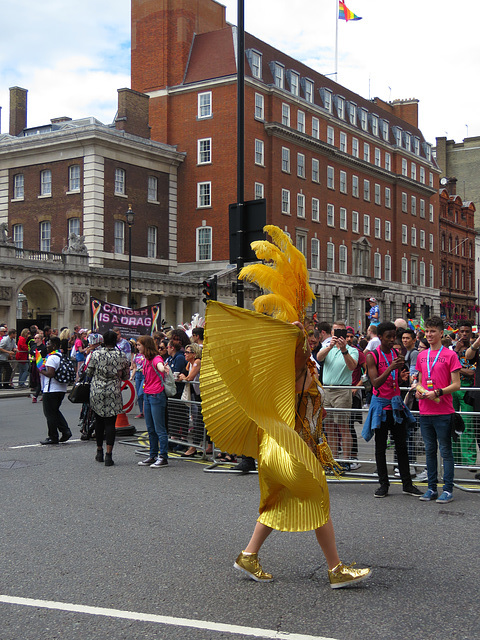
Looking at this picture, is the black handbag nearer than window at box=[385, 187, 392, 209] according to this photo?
Yes

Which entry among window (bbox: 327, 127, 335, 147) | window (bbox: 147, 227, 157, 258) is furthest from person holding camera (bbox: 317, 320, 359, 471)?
window (bbox: 327, 127, 335, 147)

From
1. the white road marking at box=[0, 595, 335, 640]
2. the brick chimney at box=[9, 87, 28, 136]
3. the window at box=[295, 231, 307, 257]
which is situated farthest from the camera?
the window at box=[295, 231, 307, 257]

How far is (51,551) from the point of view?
5.77m

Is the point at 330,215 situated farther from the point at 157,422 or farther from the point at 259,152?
the point at 157,422

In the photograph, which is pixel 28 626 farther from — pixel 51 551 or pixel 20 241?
pixel 20 241

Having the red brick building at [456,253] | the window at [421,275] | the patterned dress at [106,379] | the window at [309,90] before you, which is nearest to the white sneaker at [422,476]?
the patterned dress at [106,379]

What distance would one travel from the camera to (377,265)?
202 feet

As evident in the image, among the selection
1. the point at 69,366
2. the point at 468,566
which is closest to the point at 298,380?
the point at 468,566

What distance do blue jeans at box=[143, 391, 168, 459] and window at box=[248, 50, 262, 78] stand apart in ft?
133

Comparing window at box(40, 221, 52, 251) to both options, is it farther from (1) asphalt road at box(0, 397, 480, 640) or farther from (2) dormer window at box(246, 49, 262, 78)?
(1) asphalt road at box(0, 397, 480, 640)

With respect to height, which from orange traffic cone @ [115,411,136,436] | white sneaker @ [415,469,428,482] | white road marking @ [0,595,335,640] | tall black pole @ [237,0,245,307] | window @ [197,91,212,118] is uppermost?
window @ [197,91,212,118]

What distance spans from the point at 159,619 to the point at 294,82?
5063 cm

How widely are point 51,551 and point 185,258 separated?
40975mm

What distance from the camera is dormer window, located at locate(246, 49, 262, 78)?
4684 cm
